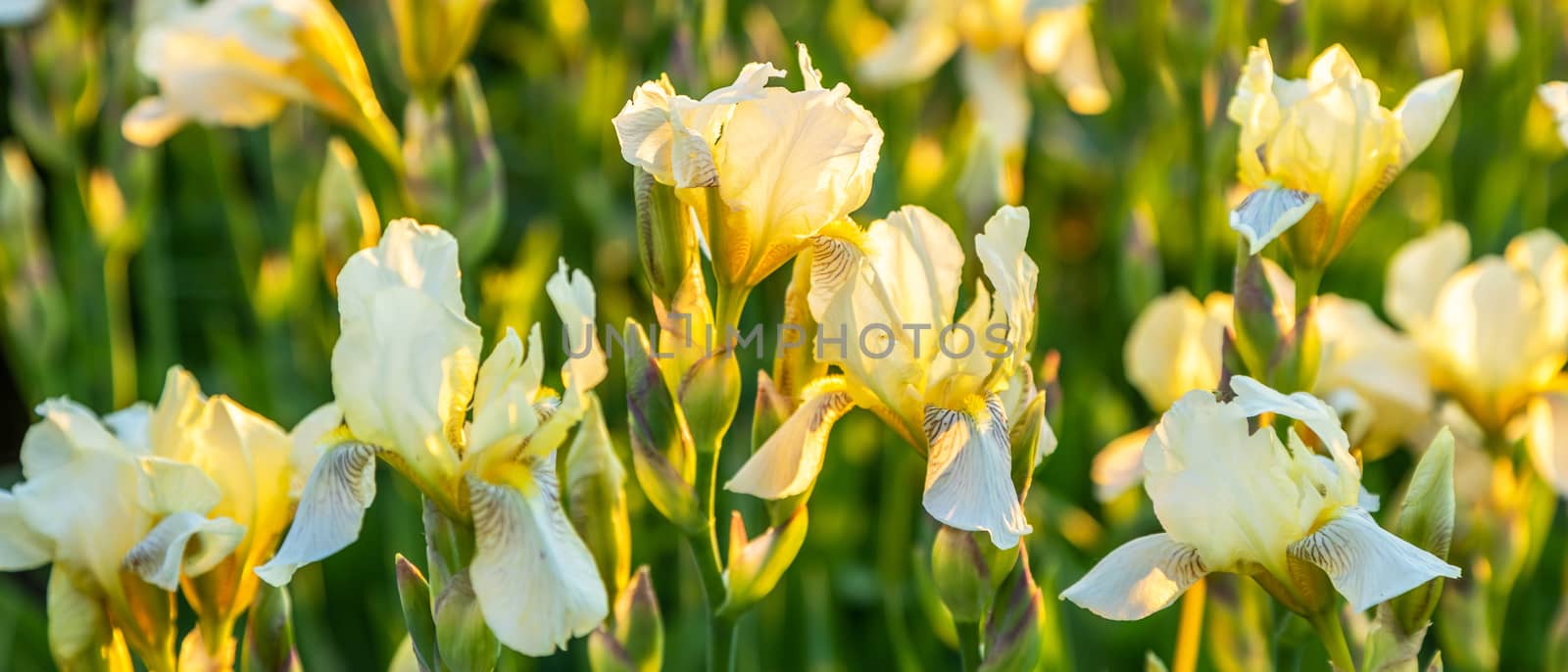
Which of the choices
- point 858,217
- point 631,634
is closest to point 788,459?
point 631,634

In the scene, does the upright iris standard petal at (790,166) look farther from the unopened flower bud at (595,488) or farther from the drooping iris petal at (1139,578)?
the drooping iris petal at (1139,578)

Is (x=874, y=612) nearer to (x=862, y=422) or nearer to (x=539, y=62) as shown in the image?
(x=862, y=422)

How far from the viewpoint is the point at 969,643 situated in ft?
4.17

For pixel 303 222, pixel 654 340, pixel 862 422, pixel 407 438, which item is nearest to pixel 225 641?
pixel 407 438

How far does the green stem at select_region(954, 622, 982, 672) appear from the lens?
1257 mm

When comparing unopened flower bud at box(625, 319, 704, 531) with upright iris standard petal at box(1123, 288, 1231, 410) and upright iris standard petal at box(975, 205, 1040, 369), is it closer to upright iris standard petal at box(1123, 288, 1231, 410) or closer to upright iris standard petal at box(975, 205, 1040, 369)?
upright iris standard petal at box(975, 205, 1040, 369)

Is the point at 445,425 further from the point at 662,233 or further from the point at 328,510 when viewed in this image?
the point at 662,233

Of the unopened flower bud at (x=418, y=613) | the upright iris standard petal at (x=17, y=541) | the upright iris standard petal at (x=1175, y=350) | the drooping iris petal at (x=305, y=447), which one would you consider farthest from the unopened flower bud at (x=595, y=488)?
the upright iris standard petal at (x=1175, y=350)

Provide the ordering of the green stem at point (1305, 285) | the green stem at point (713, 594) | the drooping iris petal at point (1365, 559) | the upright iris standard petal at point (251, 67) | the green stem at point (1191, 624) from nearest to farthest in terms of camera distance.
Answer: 1. the drooping iris petal at point (1365, 559)
2. the green stem at point (713, 594)
3. the green stem at point (1305, 285)
4. the green stem at point (1191, 624)
5. the upright iris standard petal at point (251, 67)

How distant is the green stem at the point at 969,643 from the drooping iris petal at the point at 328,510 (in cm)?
50

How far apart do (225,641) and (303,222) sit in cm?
108

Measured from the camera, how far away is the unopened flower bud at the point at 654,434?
Result: 1.23 meters

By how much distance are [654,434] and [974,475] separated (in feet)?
0.90

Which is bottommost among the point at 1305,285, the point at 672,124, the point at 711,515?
the point at 711,515
